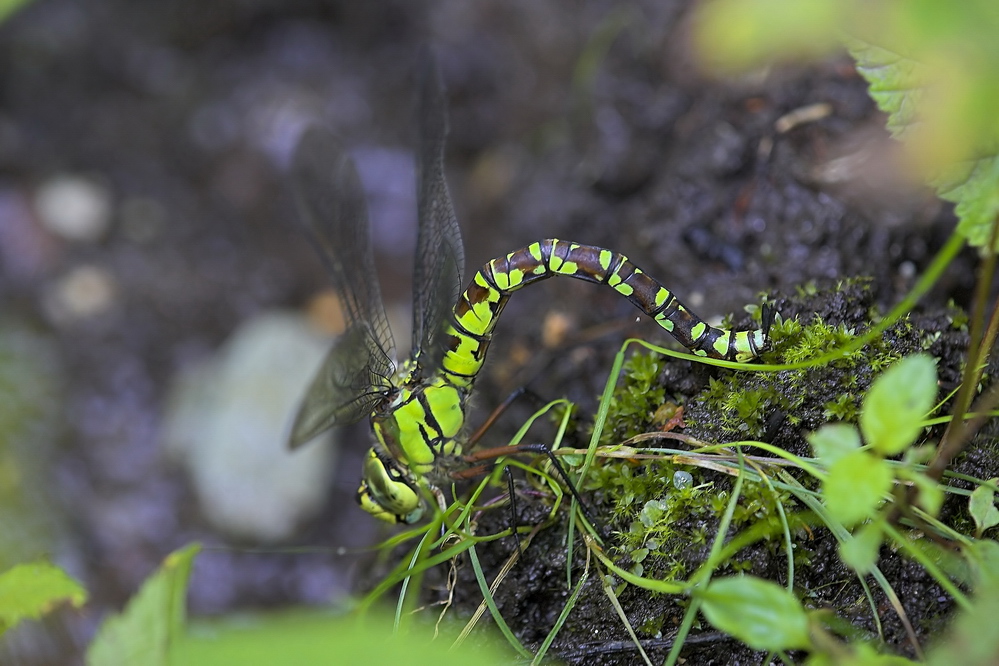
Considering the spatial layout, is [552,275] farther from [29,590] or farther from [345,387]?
[29,590]

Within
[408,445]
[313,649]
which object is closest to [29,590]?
[408,445]

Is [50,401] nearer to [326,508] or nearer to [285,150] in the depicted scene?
[326,508]

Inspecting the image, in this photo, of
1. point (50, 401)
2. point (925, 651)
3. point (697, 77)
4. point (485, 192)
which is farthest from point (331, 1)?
point (925, 651)

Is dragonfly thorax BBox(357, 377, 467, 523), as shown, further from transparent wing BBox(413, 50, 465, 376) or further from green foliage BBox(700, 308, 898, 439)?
green foliage BBox(700, 308, 898, 439)

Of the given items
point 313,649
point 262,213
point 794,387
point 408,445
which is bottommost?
point 313,649

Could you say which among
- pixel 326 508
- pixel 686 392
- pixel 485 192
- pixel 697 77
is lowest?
pixel 326 508

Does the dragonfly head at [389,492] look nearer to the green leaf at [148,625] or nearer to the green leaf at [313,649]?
the green leaf at [148,625]

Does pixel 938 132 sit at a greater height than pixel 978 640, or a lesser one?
greater
